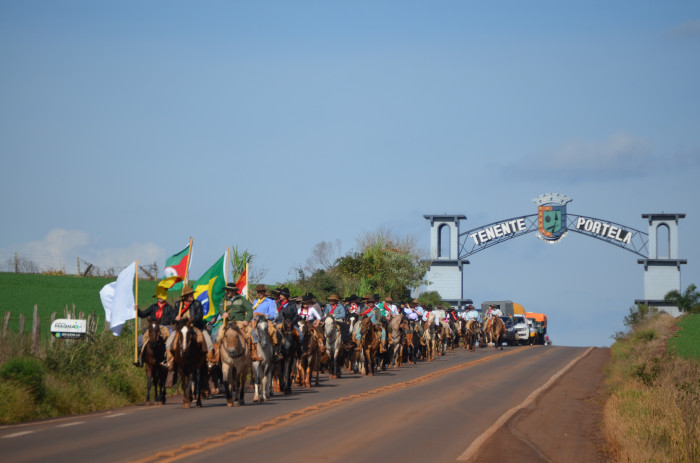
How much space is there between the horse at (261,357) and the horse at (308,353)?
4.10 meters

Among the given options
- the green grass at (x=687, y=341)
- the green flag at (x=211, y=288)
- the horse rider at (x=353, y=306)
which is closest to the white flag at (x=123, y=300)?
the green flag at (x=211, y=288)

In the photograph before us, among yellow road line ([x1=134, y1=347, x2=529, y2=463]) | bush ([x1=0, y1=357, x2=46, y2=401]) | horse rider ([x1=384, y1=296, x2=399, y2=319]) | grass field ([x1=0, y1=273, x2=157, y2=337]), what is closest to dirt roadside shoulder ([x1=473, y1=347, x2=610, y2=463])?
yellow road line ([x1=134, y1=347, x2=529, y2=463])

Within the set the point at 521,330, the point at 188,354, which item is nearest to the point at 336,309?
the point at 188,354

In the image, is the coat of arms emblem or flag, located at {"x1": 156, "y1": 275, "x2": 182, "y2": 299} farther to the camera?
the coat of arms emblem

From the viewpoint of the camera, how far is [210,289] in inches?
1022

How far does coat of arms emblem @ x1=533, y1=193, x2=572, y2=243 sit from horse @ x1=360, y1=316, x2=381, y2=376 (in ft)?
196

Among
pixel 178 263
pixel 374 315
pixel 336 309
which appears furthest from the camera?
pixel 374 315

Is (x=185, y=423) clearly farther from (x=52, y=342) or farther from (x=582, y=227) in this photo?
(x=582, y=227)

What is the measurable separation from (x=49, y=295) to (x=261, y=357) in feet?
121

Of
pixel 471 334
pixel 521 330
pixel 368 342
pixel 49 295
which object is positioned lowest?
pixel 521 330

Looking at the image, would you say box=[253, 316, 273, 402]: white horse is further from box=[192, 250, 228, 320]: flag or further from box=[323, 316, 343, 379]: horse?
box=[323, 316, 343, 379]: horse

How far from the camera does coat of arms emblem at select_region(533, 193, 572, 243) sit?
295 ft

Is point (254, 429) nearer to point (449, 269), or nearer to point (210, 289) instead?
point (210, 289)

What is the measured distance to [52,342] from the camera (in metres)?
22.9
